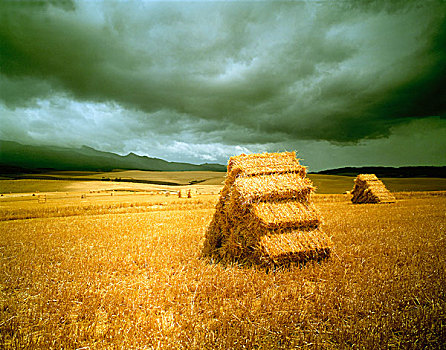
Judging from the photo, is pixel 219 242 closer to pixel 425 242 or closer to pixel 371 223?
pixel 425 242

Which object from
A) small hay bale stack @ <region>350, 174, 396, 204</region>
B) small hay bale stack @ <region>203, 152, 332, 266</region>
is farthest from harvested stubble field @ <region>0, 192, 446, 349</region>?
small hay bale stack @ <region>350, 174, 396, 204</region>

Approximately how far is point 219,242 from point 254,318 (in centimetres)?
338

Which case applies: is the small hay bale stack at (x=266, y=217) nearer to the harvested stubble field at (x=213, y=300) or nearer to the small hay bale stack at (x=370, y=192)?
the harvested stubble field at (x=213, y=300)

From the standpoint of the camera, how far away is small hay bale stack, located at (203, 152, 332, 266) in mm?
5086

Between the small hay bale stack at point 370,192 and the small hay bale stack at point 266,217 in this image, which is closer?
the small hay bale stack at point 266,217

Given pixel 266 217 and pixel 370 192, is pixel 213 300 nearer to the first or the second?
pixel 266 217

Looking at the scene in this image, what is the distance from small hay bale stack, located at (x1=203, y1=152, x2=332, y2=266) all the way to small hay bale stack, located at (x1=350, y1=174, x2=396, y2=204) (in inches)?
660

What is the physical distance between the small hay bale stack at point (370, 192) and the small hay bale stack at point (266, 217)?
1676 centimetres

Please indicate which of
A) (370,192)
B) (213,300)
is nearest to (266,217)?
(213,300)

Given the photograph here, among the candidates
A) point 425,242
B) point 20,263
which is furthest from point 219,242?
point 425,242

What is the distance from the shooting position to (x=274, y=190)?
5.74 meters

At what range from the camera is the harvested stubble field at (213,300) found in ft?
8.90

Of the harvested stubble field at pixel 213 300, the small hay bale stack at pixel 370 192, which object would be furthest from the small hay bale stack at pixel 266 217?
the small hay bale stack at pixel 370 192

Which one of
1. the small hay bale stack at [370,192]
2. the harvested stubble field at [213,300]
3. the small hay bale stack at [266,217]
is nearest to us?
the harvested stubble field at [213,300]
